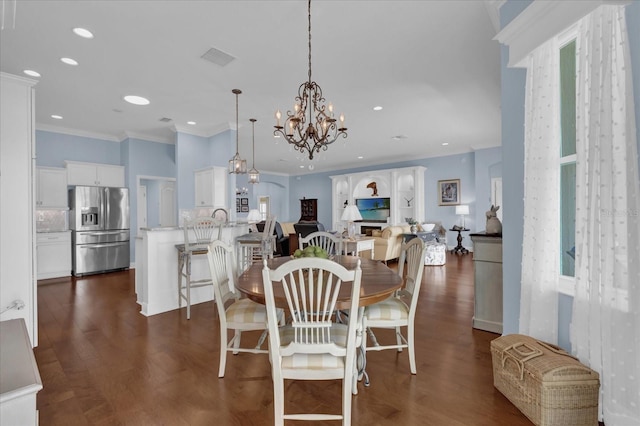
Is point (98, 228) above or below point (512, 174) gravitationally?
below

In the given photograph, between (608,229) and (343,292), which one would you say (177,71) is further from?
(608,229)

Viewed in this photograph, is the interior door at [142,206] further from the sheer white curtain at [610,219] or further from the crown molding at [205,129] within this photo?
the sheer white curtain at [610,219]

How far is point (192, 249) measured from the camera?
354 centimetres

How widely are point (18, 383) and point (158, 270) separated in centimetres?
290

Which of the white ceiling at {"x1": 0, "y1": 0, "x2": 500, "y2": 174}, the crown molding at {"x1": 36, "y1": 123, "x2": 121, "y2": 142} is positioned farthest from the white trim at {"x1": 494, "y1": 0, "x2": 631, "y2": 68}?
the crown molding at {"x1": 36, "y1": 123, "x2": 121, "y2": 142}

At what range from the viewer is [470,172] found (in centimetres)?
850

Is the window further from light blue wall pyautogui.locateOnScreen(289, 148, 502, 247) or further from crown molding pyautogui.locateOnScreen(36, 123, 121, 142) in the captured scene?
crown molding pyautogui.locateOnScreen(36, 123, 121, 142)

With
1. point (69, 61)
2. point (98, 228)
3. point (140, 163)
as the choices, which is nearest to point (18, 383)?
point (69, 61)

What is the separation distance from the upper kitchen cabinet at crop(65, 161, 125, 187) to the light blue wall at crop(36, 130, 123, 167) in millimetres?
216

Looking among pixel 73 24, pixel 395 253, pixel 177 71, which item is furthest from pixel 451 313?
pixel 73 24

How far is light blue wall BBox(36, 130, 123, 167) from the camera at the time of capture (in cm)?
555

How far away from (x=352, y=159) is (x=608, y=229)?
827cm

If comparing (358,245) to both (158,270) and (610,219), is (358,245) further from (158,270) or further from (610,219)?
(610,219)

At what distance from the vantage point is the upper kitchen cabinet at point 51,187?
537 cm
